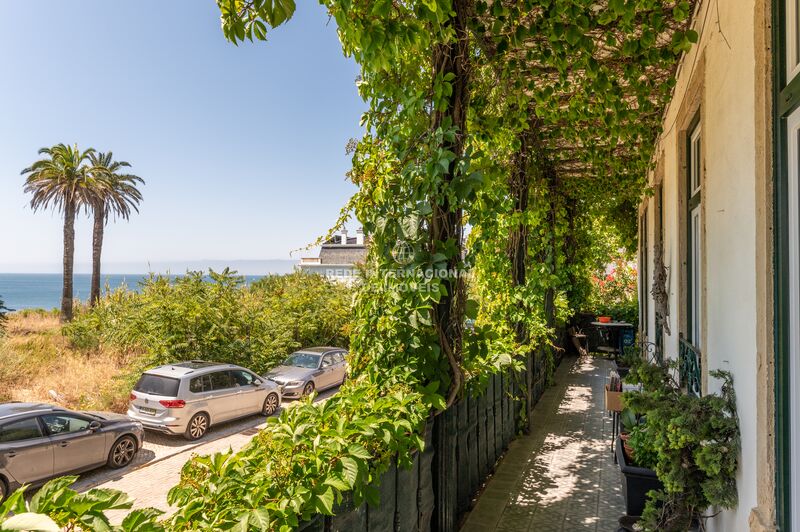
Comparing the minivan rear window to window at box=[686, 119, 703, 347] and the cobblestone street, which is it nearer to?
the cobblestone street

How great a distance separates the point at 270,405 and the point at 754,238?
10786 mm

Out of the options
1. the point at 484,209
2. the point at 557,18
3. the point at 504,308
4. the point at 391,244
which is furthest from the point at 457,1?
the point at 504,308

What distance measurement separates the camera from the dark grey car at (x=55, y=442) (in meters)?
6.50

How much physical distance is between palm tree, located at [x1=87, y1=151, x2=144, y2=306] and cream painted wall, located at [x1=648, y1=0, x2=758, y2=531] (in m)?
25.9

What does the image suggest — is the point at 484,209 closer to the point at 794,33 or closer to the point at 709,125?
the point at 709,125

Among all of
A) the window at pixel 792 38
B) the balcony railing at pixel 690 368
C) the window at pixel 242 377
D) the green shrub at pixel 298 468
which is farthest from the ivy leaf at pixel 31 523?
the window at pixel 242 377

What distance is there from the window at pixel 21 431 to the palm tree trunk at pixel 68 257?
58.7 feet

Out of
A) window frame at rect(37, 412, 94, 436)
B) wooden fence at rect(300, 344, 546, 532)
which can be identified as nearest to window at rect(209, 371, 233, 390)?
window frame at rect(37, 412, 94, 436)

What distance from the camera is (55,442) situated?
702cm

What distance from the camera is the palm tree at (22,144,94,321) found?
22.8 metres

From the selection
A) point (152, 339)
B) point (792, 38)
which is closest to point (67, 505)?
point (792, 38)

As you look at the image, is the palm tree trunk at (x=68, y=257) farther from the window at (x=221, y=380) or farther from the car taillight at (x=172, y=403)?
the car taillight at (x=172, y=403)

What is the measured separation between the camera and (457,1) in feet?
10.9

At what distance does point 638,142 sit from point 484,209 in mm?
4171
